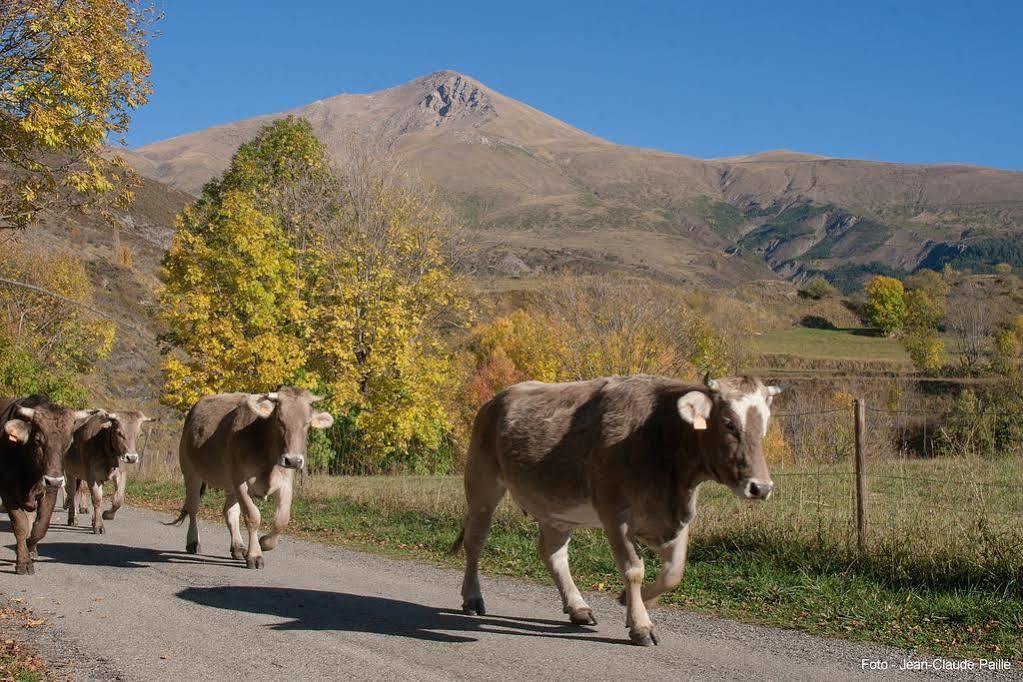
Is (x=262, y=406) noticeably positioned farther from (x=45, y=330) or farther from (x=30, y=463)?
(x=45, y=330)

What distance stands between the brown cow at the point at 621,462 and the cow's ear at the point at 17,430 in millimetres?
6034

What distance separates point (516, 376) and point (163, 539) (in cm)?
4092

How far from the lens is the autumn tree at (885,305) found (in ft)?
438

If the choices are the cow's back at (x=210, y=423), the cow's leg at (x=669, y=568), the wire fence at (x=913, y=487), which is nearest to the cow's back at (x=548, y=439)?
the cow's leg at (x=669, y=568)

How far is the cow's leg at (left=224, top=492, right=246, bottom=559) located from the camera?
1334cm

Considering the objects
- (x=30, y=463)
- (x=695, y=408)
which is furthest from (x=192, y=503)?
(x=695, y=408)

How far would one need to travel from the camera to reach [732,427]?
25.1ft

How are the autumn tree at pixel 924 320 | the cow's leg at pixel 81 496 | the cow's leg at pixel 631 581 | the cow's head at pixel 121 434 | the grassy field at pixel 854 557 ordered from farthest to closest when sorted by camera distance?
the autumn tree at pixel 924 320 → the cow's leg at pixel 81 496 → the cow's head at pixel 121 434 → the grassy field at pixel 854 557 → the cow's leg at pixel 631 581

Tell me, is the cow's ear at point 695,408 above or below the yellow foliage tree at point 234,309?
below

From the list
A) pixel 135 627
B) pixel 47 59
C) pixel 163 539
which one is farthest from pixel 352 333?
pixel 135 627

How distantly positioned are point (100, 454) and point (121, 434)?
81 cm

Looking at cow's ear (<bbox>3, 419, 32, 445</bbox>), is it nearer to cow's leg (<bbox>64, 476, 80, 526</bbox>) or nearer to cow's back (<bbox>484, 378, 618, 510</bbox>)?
cow's leg (<bbox>64, 476, 80, 526</bbox>)

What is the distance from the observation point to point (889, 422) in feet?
49.2

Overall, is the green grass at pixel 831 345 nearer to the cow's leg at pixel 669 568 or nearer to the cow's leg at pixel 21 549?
the cow's leg at pixel 21 549
